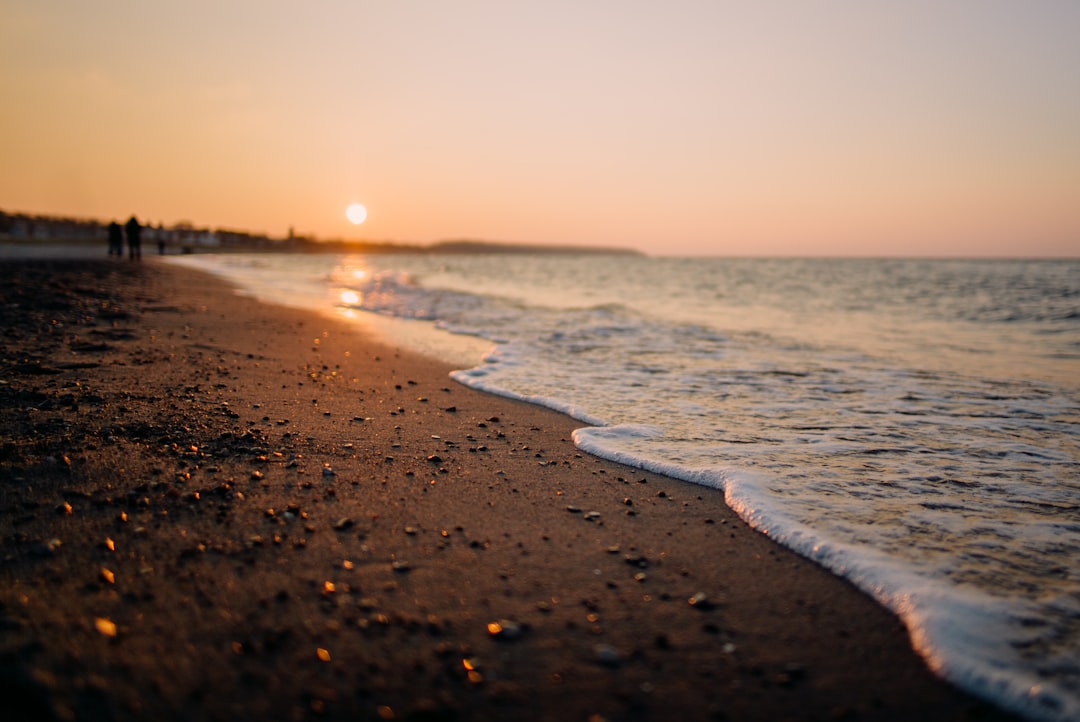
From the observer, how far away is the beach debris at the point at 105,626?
2582 mm

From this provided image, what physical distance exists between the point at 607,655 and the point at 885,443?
4.79 meters

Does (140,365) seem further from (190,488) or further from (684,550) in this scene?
(684,550)

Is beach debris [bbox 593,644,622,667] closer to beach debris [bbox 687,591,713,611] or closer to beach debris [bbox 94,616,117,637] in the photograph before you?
beach debris [bbox 687,591,713,611]

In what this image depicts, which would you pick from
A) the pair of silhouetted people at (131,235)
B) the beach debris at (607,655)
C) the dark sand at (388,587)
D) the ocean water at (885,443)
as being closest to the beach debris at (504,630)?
the dark sand at (388,587)

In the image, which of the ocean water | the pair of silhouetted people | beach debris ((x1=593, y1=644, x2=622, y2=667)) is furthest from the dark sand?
the pair of silhouetted people

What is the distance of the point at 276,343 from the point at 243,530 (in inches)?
310

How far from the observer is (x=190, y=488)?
4.11 metres

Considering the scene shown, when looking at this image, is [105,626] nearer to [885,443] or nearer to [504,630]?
[504,630]

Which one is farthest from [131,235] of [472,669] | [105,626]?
[472,669]

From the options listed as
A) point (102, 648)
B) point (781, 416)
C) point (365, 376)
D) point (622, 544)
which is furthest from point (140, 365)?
point (781, 416)

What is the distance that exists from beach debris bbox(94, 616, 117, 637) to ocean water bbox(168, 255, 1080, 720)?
3749 mm

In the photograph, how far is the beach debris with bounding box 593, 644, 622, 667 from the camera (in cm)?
262

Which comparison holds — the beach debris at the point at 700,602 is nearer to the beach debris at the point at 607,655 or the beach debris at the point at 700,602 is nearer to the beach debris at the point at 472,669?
the beach debris at the point at 607,655

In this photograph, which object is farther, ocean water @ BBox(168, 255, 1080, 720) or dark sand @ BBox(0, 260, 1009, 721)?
ocean water @ BBox(168, 255, 1080, 720)
